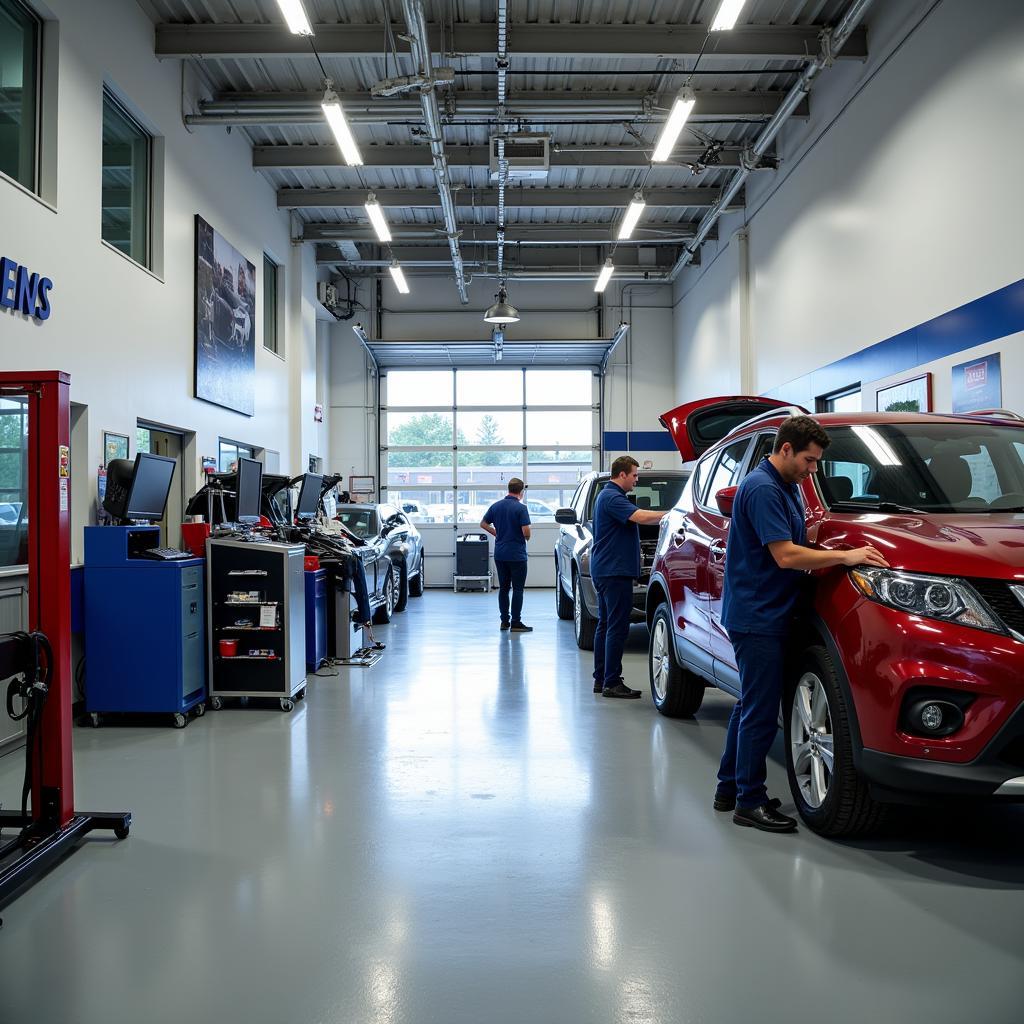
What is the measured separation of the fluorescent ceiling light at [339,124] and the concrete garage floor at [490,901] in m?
5.90

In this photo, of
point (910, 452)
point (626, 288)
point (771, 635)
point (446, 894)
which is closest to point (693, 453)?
point (910, 452)

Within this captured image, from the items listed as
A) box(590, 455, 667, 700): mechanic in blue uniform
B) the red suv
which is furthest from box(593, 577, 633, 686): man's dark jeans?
the red suv

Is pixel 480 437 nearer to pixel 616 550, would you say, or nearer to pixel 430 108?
pixel 430 108

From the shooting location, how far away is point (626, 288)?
56.3ft

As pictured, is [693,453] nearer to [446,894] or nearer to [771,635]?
[771,635]

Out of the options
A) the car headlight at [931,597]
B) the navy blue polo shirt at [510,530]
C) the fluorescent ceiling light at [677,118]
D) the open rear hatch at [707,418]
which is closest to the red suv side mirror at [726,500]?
the car headlight at [931,597]

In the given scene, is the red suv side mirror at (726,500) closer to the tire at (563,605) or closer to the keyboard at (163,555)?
the keyboard at (163,555)

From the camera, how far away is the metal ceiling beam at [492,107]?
9062 mm

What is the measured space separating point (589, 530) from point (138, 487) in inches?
164

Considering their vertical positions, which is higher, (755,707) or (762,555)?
(762,555)

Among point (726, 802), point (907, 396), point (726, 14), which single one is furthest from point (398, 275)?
point (726, 802)

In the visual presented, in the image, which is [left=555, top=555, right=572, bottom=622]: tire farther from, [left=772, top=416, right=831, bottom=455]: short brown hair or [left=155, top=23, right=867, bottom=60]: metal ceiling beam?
[left=772, top=416, right=831, bottom=455]: short brown hair

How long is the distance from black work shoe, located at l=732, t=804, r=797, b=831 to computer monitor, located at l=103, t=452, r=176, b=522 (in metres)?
4.13

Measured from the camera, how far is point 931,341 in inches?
277
